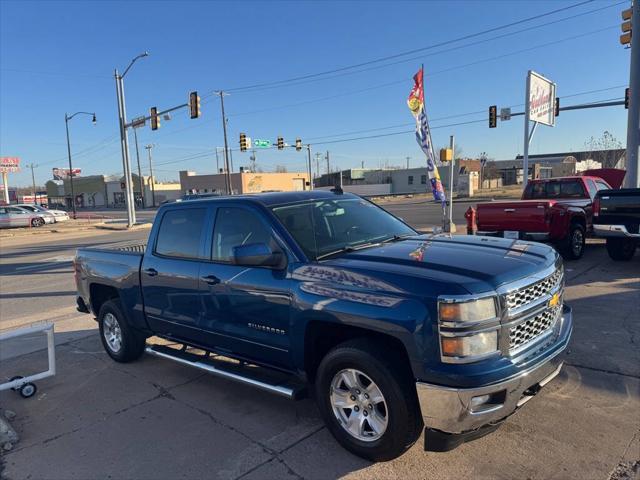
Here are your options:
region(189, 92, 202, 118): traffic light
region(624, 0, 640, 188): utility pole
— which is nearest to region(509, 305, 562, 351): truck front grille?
region(624, 0, 640, 188): utility pole

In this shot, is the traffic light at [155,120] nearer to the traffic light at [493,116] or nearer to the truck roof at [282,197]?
the traffic light at [493,116]

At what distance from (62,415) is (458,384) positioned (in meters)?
3.58

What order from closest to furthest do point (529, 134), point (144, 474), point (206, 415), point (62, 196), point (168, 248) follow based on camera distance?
point (144, 474), point (206, 415), point (168, 248), point (529, 134), point (62, 196)

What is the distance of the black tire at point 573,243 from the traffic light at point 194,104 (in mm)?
20238

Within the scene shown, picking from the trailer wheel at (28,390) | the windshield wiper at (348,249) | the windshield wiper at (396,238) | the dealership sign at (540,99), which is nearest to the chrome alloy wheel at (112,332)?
the trailer wheel at (28,390)

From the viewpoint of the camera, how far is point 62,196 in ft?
339

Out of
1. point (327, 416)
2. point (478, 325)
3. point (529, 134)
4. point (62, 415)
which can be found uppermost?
point (529, 134)

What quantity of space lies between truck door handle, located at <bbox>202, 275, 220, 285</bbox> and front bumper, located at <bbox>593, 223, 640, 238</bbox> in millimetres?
8338

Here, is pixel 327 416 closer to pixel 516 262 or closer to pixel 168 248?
pixel 516 262

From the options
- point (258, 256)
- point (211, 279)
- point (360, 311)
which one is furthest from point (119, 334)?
point (360, 311)

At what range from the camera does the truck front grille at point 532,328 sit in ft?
9.89

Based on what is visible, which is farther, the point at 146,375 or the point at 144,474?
the point at 146,375

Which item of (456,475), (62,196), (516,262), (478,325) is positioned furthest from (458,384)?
(62,196)

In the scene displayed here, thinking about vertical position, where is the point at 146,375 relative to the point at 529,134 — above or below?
below
